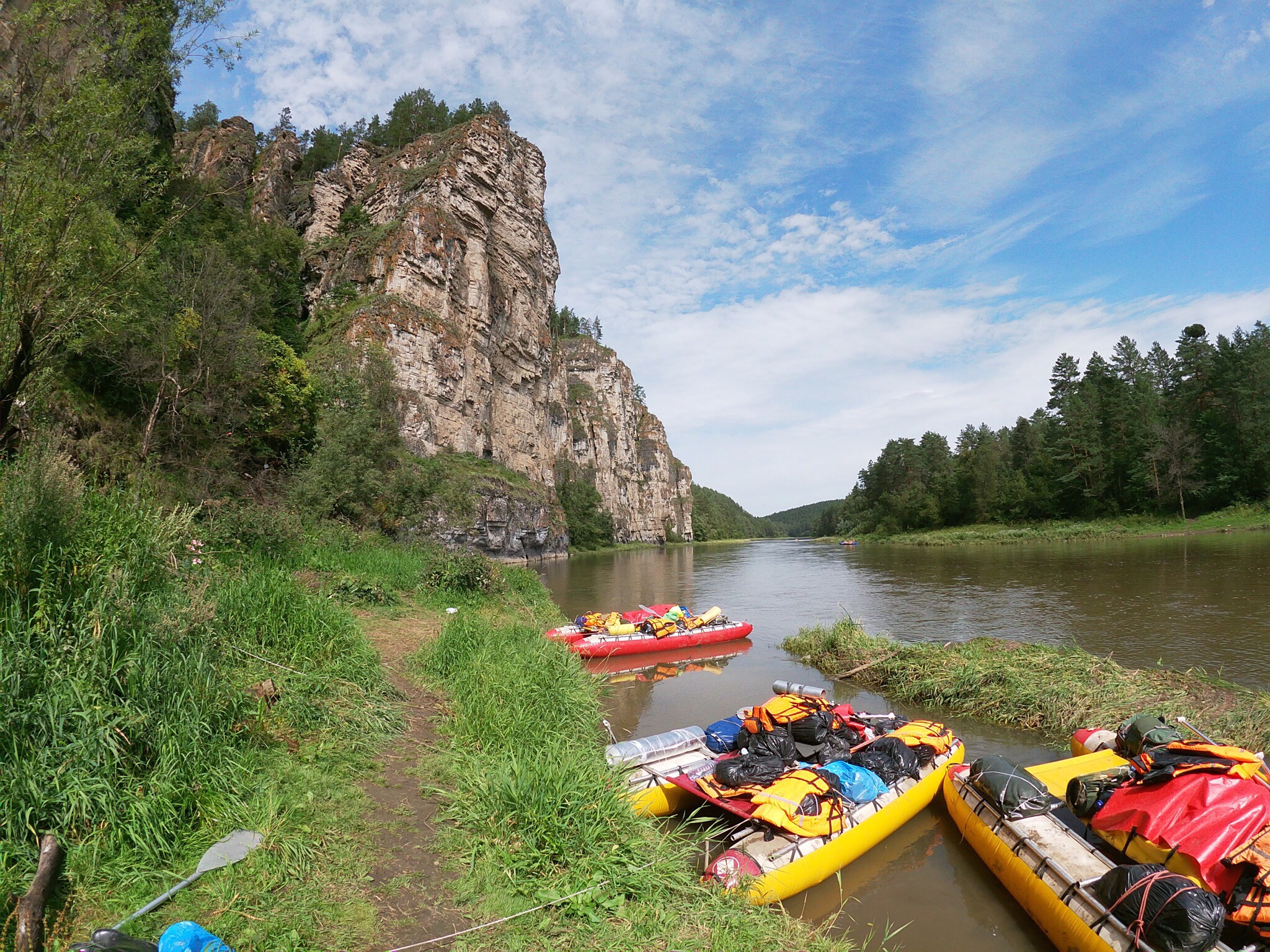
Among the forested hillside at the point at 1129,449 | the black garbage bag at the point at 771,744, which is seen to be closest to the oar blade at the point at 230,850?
the black garbage bag at the point at 771,744

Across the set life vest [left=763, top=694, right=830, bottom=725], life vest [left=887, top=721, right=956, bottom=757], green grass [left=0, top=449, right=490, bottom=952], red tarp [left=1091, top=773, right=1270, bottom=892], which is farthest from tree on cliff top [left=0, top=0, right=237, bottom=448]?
red tarp [left=1091, top=773, right=1270, bottom=892]

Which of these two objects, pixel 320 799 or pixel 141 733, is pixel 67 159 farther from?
pixel 320 799

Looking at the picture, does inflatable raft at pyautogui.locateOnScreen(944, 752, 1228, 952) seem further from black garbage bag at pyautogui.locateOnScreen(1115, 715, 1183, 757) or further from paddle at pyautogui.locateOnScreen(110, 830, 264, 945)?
paddle at pyautogui.locateOnScreen(110, 830, 264, 945)

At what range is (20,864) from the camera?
2.86 metres

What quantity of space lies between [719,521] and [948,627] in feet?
362

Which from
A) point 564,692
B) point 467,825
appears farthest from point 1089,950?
point 564,692

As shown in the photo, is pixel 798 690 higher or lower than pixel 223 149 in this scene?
lower

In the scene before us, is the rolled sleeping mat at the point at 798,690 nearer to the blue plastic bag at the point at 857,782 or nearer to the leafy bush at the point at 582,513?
the blue plastic bag at the point at 857,782

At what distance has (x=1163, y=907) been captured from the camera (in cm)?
396

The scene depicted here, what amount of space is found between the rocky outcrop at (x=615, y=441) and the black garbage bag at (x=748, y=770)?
5366 cm

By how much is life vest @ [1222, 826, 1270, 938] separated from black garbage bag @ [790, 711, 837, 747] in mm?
3488

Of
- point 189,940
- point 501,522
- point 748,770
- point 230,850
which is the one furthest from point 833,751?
point 501,522

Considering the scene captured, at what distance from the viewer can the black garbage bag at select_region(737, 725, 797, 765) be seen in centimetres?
638

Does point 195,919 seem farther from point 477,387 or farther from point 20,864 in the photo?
point 477,387
